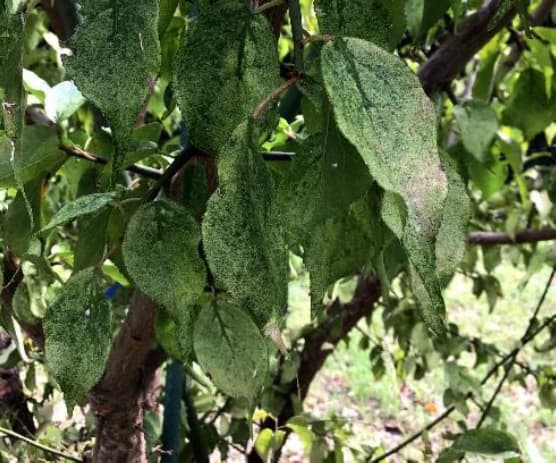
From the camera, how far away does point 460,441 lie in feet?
1.99

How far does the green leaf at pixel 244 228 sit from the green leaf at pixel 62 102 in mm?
254

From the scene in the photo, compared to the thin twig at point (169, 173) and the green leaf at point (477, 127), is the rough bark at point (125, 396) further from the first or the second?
the green leaf at point (477, 127)

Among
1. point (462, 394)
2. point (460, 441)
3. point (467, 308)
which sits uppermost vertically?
point (460, 441)

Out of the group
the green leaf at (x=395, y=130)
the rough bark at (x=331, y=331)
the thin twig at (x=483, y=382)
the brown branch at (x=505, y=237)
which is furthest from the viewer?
the rough bark at (x=331, y=331)

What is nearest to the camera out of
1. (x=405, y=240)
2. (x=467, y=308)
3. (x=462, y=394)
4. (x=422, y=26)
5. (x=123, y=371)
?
(x=405, y=240)

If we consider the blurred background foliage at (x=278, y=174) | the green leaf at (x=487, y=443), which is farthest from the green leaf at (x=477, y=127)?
the green leaf at (x=487, y=443)

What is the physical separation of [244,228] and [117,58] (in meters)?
0.06

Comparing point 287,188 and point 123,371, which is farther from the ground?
point 287,188

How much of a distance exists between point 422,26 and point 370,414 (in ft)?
6.80


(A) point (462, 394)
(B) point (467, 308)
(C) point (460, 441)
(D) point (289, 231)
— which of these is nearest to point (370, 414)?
(B) point (467, 308)

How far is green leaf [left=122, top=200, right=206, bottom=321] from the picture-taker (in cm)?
28

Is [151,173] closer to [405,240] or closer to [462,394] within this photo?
[405,240]

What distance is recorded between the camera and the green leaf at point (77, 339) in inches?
11.6

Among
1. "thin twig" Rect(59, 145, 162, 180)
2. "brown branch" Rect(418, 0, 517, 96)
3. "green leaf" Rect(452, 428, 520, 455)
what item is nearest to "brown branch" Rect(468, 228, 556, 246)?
"brown branch" Rect(418, 0, 517, 96)
